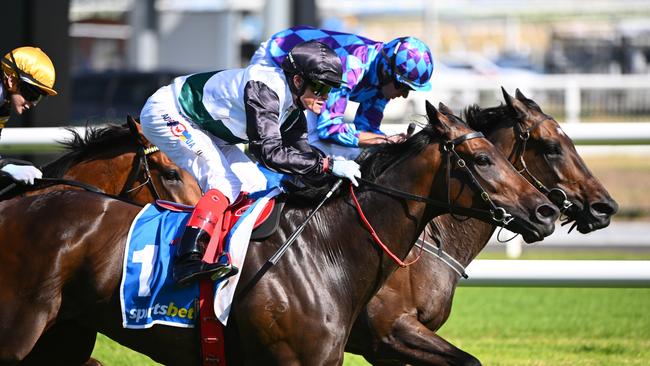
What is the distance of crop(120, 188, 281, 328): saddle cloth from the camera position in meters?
4.31

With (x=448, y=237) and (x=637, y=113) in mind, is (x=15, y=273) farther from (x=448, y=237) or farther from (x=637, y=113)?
(x=637, y=113)

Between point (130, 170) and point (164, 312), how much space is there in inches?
61.8

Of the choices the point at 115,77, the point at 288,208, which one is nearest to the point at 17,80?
the point at 288,208

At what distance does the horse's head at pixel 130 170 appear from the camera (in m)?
5.70

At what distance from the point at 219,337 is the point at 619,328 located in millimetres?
4084

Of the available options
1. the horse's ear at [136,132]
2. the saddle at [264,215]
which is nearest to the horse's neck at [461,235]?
the saddle at [264,215]

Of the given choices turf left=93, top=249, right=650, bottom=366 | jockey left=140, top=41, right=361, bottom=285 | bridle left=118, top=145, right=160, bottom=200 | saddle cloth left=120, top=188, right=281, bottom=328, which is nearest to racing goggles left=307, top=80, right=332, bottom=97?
jockey left=140, top=41, right=361, bottom=285

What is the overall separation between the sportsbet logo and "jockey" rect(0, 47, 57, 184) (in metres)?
0.96

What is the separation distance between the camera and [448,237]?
543cm

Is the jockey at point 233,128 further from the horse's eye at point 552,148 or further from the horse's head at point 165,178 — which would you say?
the horse's eye at point 552,148

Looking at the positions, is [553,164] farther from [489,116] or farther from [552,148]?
[489,116]

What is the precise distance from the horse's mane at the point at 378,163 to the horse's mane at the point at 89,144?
156 cm

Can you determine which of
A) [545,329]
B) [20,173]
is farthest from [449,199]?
[545,329]

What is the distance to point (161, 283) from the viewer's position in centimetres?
433
